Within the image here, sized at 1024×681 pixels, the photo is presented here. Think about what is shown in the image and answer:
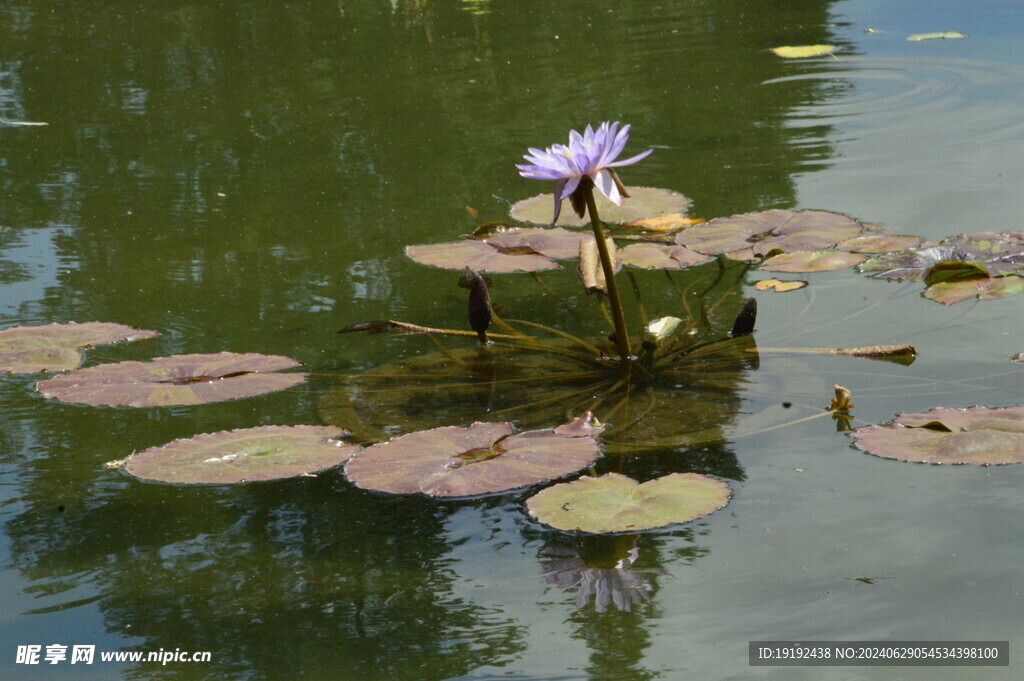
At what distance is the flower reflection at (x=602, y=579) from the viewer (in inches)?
54.9

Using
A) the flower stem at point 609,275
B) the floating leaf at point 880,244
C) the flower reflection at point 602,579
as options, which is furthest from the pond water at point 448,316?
the flower stem at point 609,275

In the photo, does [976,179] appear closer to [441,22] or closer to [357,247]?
[357,247]

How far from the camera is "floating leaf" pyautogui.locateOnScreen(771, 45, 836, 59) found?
15.4ft

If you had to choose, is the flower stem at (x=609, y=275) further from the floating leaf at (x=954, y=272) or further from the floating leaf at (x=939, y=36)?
the floating leaf at (x=939, y=36)

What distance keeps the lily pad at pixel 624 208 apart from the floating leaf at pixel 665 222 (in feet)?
0.04

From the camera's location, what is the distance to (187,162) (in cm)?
365

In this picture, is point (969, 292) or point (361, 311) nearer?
point (969, 292)

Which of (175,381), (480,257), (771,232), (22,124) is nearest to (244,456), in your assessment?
(175,381)

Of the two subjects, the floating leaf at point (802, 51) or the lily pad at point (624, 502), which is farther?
the floating leaf at point (802, 51)

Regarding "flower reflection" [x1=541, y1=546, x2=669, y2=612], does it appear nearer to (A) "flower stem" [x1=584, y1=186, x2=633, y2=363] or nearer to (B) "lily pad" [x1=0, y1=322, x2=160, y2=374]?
(A) "flower stem" [x1=584, y1=186, x2=633, y2=363]

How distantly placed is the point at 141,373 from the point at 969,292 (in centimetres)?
167

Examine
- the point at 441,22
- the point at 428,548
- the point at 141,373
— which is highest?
the point at 441,22

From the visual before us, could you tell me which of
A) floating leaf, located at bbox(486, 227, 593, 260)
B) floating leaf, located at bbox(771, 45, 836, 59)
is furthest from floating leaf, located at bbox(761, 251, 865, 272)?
floating leaf, located at bbox(771, 45, 836, 59)

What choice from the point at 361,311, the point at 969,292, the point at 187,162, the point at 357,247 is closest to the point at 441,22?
Result: the point at 187,162
